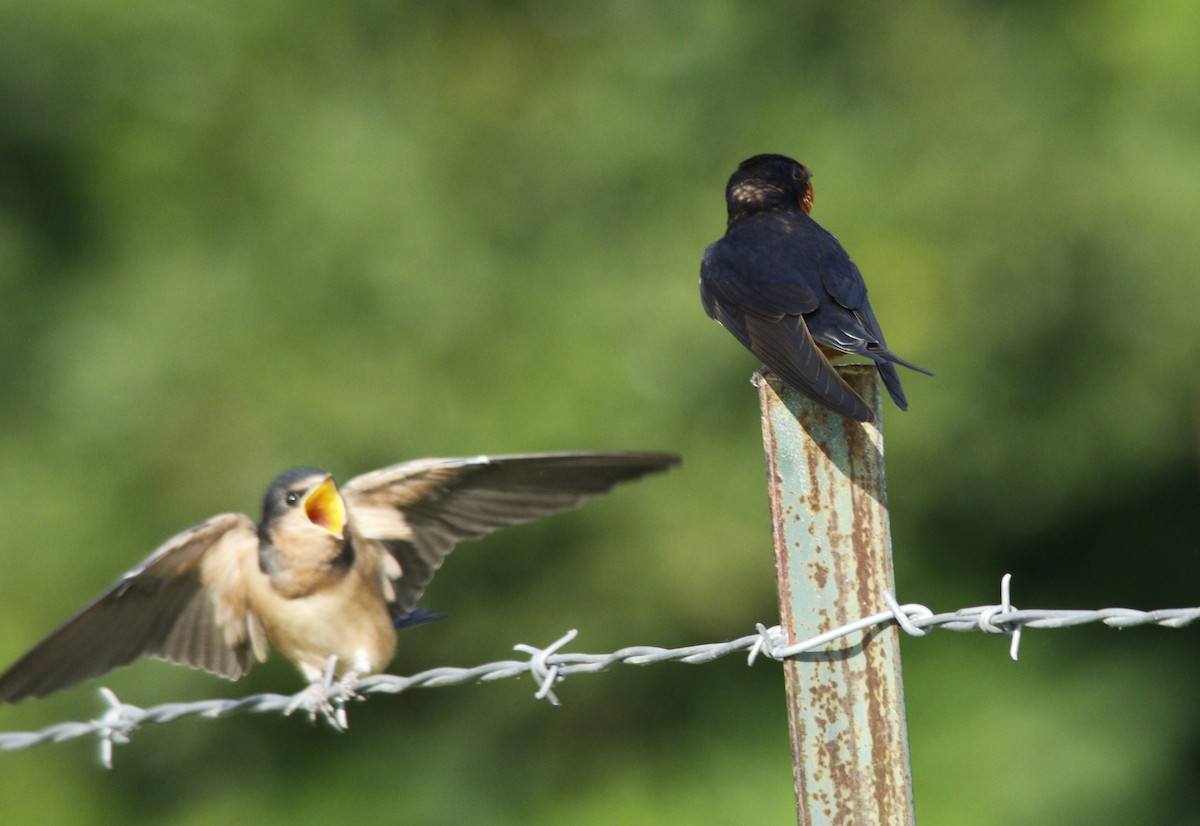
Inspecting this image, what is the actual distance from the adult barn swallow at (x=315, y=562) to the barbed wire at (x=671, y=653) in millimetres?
250

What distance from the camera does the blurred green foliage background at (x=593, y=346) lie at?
16.7 feet

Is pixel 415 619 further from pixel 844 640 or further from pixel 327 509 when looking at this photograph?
pixel 844 640

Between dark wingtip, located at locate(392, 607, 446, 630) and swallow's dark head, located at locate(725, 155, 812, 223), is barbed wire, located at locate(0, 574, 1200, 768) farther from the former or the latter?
swallow's dark head, located at locate(725, 155, 812, 223)

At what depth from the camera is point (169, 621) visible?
3.60m

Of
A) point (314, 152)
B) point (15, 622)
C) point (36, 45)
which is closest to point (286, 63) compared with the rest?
point (314, 152)

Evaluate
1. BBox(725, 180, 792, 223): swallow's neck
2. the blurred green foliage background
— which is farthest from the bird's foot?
the blurred green foliage background

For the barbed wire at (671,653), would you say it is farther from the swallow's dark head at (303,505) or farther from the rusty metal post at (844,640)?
the swallow's dark head at (303,505)

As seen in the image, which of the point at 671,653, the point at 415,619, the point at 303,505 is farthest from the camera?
the point at 415,619

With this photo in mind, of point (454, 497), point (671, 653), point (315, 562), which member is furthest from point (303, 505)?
point (671, 653)

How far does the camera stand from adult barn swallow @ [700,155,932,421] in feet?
8.52

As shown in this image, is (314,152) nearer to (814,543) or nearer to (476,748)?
(476,748)

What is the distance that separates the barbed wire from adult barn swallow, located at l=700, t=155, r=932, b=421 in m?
0.48

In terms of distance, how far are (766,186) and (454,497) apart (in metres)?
1.13

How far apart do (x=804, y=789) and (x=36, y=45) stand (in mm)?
4898
